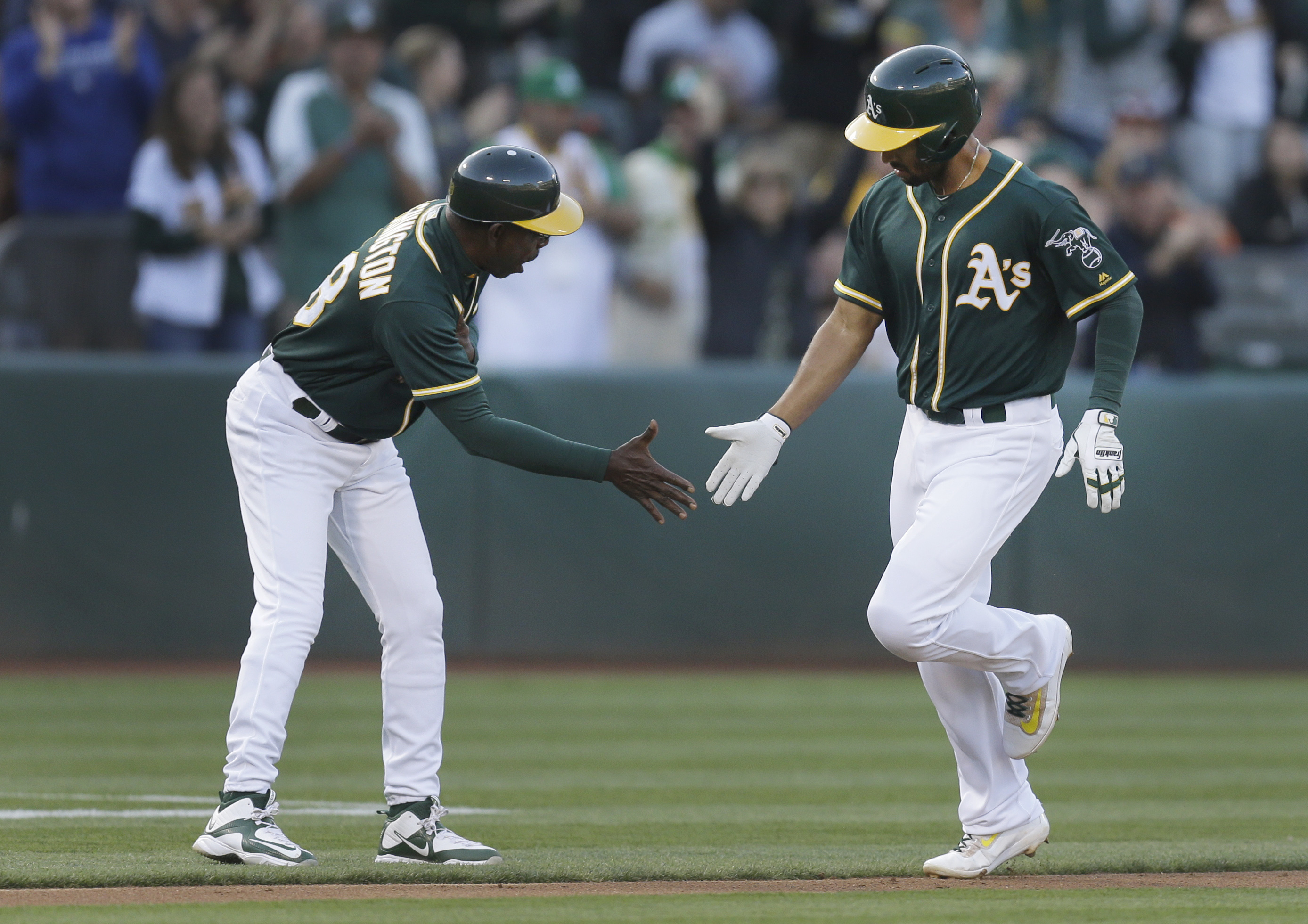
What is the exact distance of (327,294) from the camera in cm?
521

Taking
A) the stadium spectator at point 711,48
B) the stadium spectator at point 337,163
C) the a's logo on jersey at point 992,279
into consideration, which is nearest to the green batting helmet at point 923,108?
the a's logo on jersey at point 992,279

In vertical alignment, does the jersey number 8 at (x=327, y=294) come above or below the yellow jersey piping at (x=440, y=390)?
above

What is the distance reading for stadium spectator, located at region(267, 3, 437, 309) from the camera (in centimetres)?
1048

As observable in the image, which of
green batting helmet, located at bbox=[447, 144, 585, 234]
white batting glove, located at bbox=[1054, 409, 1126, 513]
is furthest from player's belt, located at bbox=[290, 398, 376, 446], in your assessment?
white batting glove, located at bbox=[1054, 409, 1126, 513]

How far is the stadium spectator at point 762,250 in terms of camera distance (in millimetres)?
11055

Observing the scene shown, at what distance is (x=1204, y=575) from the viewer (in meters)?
11.0

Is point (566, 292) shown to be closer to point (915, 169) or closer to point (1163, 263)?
point (1163, 263)

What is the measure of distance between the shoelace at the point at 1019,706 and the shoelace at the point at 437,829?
1572mm

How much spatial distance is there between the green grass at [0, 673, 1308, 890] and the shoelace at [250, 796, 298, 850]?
145 mm

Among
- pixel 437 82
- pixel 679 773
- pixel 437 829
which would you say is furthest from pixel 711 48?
pixel 437 829

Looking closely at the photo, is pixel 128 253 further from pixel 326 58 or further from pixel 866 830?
pixel 866 830

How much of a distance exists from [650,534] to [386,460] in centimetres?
544

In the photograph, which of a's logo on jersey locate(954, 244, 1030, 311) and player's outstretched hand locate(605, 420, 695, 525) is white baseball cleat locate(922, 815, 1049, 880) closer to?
player's outstretched hand locate(605, 420, 695, 525)

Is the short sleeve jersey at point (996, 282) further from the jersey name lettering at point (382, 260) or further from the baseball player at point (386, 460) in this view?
the jersey name lettering at point (382, 260)
